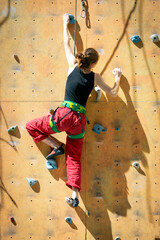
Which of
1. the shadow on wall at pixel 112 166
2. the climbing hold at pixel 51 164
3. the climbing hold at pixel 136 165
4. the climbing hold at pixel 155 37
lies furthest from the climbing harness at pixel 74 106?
the climbing hold at pixel 155 37

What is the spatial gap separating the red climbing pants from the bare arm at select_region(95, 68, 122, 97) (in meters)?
0.34

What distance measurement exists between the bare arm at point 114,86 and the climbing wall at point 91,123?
0.35 feet

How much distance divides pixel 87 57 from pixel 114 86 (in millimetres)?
529

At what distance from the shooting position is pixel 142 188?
257 centimetres

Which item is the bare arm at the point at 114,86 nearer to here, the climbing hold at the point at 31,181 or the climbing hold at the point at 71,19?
the climbing hold at the point at 71,19

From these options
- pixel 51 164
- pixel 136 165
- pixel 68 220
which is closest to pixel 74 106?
pixel 51 164

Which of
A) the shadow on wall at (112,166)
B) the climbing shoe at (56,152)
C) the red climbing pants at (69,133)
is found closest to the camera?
the red climbing pants at (69,133)

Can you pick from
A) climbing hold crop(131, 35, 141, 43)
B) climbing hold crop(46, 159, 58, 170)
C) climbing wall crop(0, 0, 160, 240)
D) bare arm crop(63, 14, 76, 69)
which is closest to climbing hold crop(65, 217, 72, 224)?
climbing wall crop(0, 0, 160, 240)

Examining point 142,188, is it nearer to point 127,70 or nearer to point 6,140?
point 127,70

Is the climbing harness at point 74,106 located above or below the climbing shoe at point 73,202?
above

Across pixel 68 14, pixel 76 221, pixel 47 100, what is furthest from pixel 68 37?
pixel 76 221

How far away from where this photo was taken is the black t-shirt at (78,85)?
2.10 meters

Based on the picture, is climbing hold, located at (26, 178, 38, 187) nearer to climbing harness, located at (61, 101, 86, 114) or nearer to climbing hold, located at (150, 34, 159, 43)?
climbing harness, located at (61, 101, 86, 114)

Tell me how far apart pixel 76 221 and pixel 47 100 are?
136 centimetres
